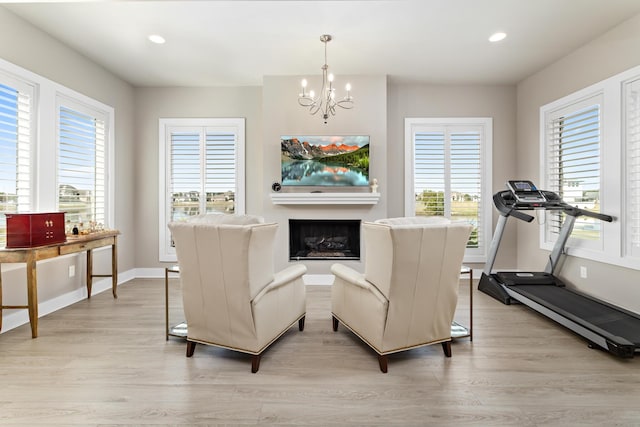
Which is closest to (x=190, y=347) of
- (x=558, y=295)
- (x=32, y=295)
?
(x=32, y=295)

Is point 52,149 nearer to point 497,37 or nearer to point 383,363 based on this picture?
point 383,363

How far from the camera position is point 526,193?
3713 mm

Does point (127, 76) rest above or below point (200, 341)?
above

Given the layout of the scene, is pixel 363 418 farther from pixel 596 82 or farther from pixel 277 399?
pixel 596 82

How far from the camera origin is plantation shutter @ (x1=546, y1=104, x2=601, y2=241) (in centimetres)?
356

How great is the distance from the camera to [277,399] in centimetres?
186

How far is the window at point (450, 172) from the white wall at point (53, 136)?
430 centimetres

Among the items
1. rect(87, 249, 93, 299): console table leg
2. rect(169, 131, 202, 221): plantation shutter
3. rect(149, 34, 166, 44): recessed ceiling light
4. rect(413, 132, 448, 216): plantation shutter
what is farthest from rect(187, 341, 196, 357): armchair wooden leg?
rect(413, 132, 448, 216): plantation shutter

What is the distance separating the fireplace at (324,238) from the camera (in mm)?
4727

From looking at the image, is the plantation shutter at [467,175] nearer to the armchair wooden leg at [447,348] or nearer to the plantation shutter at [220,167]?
the armchair wooden leg at [447,348]

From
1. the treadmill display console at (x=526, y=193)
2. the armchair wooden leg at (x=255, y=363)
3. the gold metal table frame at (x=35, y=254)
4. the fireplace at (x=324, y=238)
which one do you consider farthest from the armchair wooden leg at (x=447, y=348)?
the gold metal table frame at (x=35, y=254)

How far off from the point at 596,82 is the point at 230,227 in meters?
4.22

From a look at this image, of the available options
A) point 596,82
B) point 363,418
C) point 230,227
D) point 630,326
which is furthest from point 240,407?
point 596,82

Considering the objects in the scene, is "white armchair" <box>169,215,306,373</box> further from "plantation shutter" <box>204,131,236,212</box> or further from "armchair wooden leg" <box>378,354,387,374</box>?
"plantation shutter" <box>204,131,236,212</box>
